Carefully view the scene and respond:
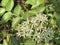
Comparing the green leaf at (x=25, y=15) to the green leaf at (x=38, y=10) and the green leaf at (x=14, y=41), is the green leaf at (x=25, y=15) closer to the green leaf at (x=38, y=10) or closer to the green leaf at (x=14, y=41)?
the green leaf at (x=38, y=10)

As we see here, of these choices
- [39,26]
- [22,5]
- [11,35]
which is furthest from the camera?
[22,5]

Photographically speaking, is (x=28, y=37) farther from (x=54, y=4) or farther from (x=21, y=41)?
(x=54, y=4)

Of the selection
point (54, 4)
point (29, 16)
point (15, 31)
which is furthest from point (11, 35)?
point (54, 4)

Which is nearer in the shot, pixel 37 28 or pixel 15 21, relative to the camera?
pixel 37 28

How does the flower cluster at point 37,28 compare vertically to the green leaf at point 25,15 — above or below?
below

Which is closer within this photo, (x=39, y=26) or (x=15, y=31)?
(x=39, y=26)

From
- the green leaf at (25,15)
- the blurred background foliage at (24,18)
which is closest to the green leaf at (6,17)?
the blurred background foliage at (24,18)

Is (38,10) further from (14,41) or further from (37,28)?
(14,41)

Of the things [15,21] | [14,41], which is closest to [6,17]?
[15,21]
